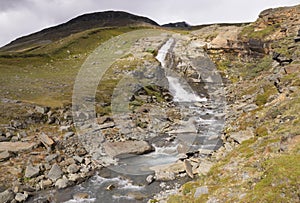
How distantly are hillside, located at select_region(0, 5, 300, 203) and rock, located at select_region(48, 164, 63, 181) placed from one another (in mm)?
73

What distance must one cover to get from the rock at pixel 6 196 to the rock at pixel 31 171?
7.18 ft

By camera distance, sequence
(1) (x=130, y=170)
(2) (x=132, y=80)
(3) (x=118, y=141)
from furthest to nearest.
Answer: (2) (x=132, y=80)
(3) (x=118, y=141)
(1) (x=130, y=170)

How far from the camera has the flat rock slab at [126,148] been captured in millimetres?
25312

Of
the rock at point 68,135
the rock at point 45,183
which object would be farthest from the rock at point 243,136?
the rock at point 68,135

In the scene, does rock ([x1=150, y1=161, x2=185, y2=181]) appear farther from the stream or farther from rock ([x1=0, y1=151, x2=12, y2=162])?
rock ([x1=0, y1=151, x2=12, y2=162])

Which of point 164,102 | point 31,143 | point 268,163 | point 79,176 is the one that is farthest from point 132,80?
point 268,163

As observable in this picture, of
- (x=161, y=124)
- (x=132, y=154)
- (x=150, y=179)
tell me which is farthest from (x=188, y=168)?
(x=161, y=124)

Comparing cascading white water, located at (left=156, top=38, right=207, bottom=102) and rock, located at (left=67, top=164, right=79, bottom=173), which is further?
cascading white water, located at (left=156, top=38, right=207, bottom=102)

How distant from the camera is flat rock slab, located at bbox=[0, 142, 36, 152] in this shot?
23603 mm

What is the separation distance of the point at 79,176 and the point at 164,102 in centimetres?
2400

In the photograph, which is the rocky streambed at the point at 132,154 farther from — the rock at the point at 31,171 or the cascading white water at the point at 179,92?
the cascading white water at the point at 179,92

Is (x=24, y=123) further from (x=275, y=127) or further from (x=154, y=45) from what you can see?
(x=154, y=45)

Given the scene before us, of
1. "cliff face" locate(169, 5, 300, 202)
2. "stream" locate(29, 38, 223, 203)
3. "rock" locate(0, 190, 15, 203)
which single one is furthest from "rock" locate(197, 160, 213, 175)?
"rock" locate(0, 190, 15, 203)

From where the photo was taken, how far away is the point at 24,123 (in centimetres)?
2892
